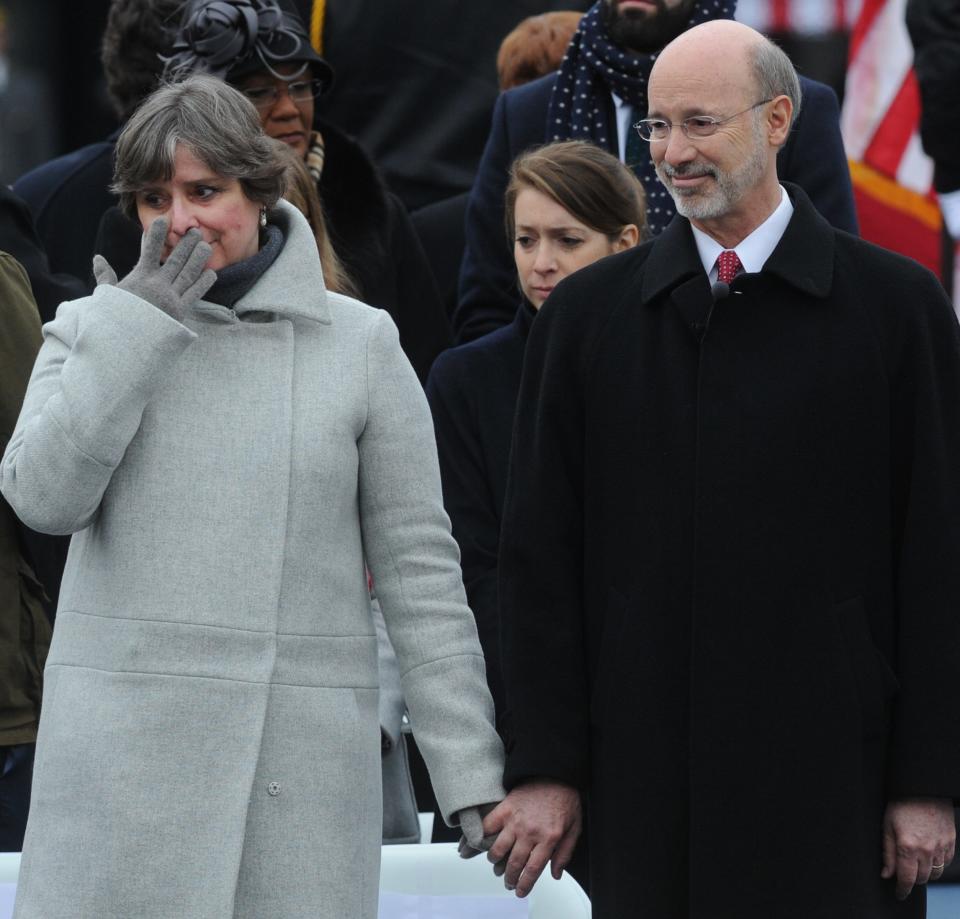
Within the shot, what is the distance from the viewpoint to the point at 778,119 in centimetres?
328

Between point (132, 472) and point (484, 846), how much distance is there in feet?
2.62

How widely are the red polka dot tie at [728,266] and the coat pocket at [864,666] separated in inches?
21.1

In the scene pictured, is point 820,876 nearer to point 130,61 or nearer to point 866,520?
point 866,520

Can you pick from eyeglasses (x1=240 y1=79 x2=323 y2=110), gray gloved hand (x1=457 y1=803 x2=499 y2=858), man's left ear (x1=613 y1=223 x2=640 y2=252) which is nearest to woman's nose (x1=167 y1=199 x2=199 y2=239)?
gray gloved hand (x1=457 y1=803 x2=499 y2=858)

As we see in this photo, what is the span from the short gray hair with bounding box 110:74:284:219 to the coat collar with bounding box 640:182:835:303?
637 mm

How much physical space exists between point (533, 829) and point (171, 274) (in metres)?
1.02

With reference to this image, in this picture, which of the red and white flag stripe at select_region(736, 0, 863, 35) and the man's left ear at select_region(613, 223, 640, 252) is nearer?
the man's left ear at select_region(613, 223, 640, 252)

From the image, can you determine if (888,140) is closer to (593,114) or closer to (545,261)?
(593,114)

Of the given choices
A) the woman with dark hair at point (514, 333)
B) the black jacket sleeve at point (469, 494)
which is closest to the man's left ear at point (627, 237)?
the woman with dark hair at point (514, 333)

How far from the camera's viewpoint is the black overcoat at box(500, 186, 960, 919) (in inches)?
122

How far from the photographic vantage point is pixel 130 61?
17.7 feet

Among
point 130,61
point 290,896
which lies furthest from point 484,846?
point 130,61

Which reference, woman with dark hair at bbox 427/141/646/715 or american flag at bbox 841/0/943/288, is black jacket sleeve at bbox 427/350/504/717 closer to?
woman with dark hair at bbox 427/141/646/715

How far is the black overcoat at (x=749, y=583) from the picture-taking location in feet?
10.2
